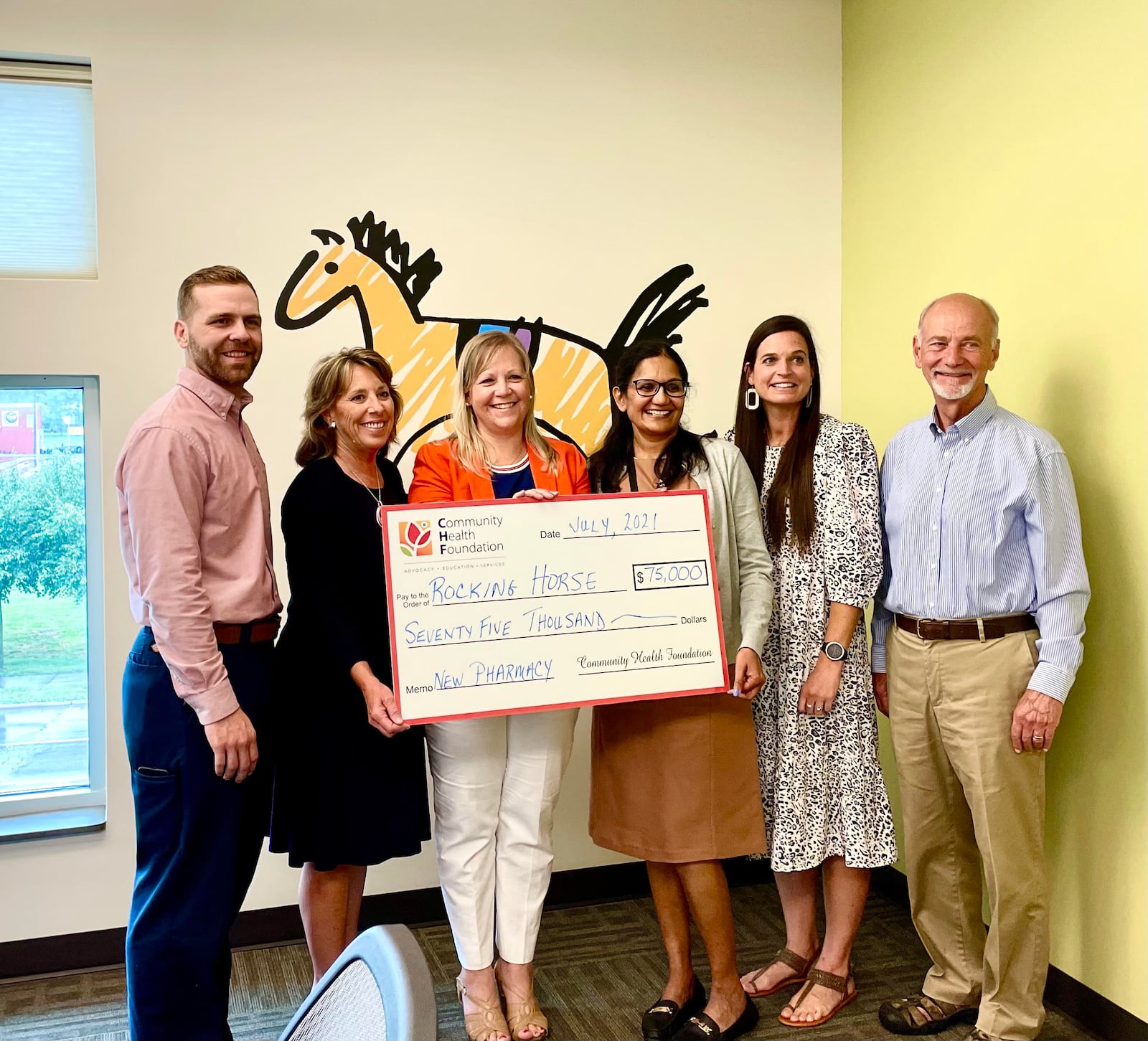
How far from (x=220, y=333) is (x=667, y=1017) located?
1.83 metres

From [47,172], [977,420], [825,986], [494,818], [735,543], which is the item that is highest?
[47,172]

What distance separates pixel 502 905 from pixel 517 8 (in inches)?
103

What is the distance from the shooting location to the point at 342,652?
2.15 meters

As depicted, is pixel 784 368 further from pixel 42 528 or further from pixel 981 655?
pixel 42 528

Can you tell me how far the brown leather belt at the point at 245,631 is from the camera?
2.02 m

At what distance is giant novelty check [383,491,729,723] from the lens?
83.1 inches

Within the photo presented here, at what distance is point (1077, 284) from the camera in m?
2.44

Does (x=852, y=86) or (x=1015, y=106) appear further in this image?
(x=852, y=86)

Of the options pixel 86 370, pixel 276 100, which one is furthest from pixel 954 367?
pixel 86 370

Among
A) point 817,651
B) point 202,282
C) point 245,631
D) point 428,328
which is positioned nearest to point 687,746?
point 817,651

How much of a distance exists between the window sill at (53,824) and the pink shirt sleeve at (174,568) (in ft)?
4.18

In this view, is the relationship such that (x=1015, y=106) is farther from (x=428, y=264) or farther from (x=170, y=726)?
(x=170, y=726)

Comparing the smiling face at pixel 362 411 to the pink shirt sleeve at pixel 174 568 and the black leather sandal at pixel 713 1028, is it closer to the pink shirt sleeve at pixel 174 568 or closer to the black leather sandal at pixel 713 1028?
the pink shirt sleeve at pixel 174 568

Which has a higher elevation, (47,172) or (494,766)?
(47,172)
